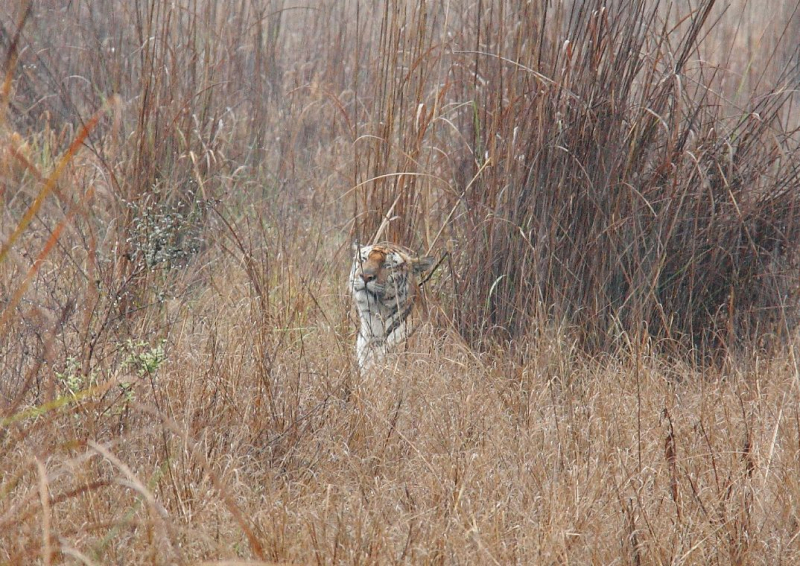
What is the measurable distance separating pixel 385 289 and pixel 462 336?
0.35 metres

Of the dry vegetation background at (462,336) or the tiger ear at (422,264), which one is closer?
the dry vegetation background at (462,336)

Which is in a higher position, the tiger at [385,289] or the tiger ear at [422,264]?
the tiger ear at [422,264]

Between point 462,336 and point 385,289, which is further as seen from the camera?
point 385,289

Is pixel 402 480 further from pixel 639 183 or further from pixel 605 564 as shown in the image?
pixel 639 183

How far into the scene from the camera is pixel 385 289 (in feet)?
11.3

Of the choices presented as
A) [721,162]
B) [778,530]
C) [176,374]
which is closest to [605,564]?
[778,530]

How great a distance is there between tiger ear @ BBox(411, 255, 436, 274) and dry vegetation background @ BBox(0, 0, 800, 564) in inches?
3.3

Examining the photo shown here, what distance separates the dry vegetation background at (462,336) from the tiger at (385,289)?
0.35ft

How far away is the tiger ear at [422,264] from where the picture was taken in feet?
10.9

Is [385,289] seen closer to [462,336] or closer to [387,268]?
[387,268]

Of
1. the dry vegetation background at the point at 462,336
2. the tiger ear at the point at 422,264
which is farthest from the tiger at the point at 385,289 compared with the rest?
the dry vegetation background at the point at 462,336

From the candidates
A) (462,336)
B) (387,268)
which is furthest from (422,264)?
(462,336)

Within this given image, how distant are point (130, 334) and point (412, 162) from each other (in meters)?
1.19

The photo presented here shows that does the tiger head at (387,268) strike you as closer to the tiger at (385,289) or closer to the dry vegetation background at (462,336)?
the tiger at (385,289)
